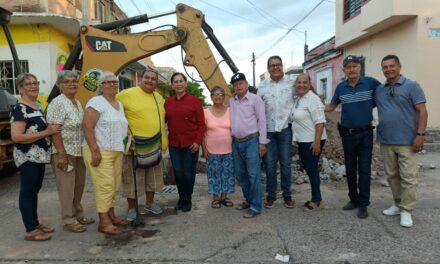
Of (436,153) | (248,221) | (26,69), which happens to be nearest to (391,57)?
(248,221)

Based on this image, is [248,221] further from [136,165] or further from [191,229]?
[136,165]

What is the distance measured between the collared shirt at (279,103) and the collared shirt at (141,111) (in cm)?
136

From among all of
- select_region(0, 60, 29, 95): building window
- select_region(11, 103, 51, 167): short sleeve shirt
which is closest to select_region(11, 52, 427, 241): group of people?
select_region(11, 103, 51, 167): short sleeve shirt

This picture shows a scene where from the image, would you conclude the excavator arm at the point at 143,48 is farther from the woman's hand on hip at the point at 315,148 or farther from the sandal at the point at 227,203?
the woman's hand on hip at the point at 315,148

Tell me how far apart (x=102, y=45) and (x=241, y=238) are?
12.3 feet

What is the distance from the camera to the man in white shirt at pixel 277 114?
16.2ft

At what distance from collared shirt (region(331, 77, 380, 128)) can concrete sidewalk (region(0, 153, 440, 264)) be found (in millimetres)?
1153

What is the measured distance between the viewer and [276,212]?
16.5 ft

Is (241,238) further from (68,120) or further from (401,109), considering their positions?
(401,109)

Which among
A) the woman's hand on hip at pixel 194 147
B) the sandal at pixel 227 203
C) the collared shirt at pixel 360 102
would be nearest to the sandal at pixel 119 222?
the woman's hand on hip at pixel 194 147

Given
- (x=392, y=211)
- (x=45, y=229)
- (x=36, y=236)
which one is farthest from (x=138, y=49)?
(x=392, y=211)

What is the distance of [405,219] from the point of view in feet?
14.6

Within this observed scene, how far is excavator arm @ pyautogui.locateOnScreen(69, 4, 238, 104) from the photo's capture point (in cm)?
613

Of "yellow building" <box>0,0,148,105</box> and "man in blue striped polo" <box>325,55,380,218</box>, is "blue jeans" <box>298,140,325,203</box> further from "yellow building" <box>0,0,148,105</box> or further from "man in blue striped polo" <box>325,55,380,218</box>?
"yellow building" <box>0,0,148,105</box>
